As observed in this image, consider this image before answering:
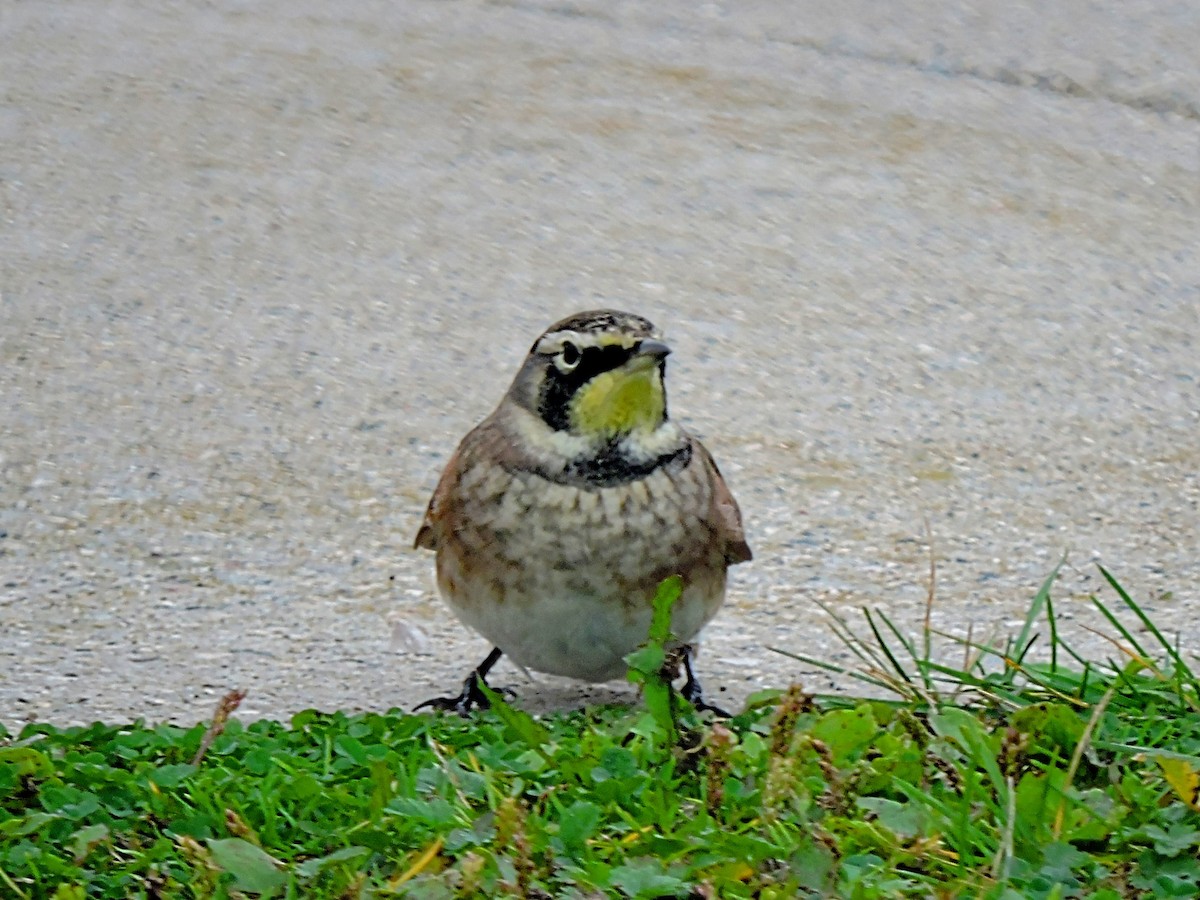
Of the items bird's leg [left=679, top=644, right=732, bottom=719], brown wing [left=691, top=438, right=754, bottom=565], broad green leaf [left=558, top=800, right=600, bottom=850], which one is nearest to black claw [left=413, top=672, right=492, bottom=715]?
bird's leg [left=679, top=644, right=732, bottom=719]

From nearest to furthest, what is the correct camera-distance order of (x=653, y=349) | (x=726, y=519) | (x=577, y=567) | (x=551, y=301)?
1. (x=653, y=349)
2. (x=577, y=567)
3. (x=726, y=519)
4. (x=551, y=301)

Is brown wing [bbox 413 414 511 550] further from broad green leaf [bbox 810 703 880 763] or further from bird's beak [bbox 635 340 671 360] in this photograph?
broad green leaf [bbox 810 703 880 763]

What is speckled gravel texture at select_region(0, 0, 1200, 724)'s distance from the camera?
478cm

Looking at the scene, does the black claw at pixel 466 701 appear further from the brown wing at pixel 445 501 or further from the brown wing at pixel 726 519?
the brown wing at pixel 726 519

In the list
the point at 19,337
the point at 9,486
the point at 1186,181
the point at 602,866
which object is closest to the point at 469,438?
the point at 602,866

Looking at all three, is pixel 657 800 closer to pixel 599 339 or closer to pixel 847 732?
pixel 847 732

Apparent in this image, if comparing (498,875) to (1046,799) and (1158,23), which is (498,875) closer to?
(1046,799)

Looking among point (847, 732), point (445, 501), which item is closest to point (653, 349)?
point (445, 501)

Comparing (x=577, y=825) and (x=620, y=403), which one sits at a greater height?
(x=620, y=403)

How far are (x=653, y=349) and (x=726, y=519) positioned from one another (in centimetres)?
51

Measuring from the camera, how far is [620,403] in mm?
3871

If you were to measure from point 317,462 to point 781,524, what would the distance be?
129 cm

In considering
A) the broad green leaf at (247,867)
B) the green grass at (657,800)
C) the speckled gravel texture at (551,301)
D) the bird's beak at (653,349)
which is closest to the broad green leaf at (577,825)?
the green grass at (657,800)

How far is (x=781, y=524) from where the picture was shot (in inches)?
205
